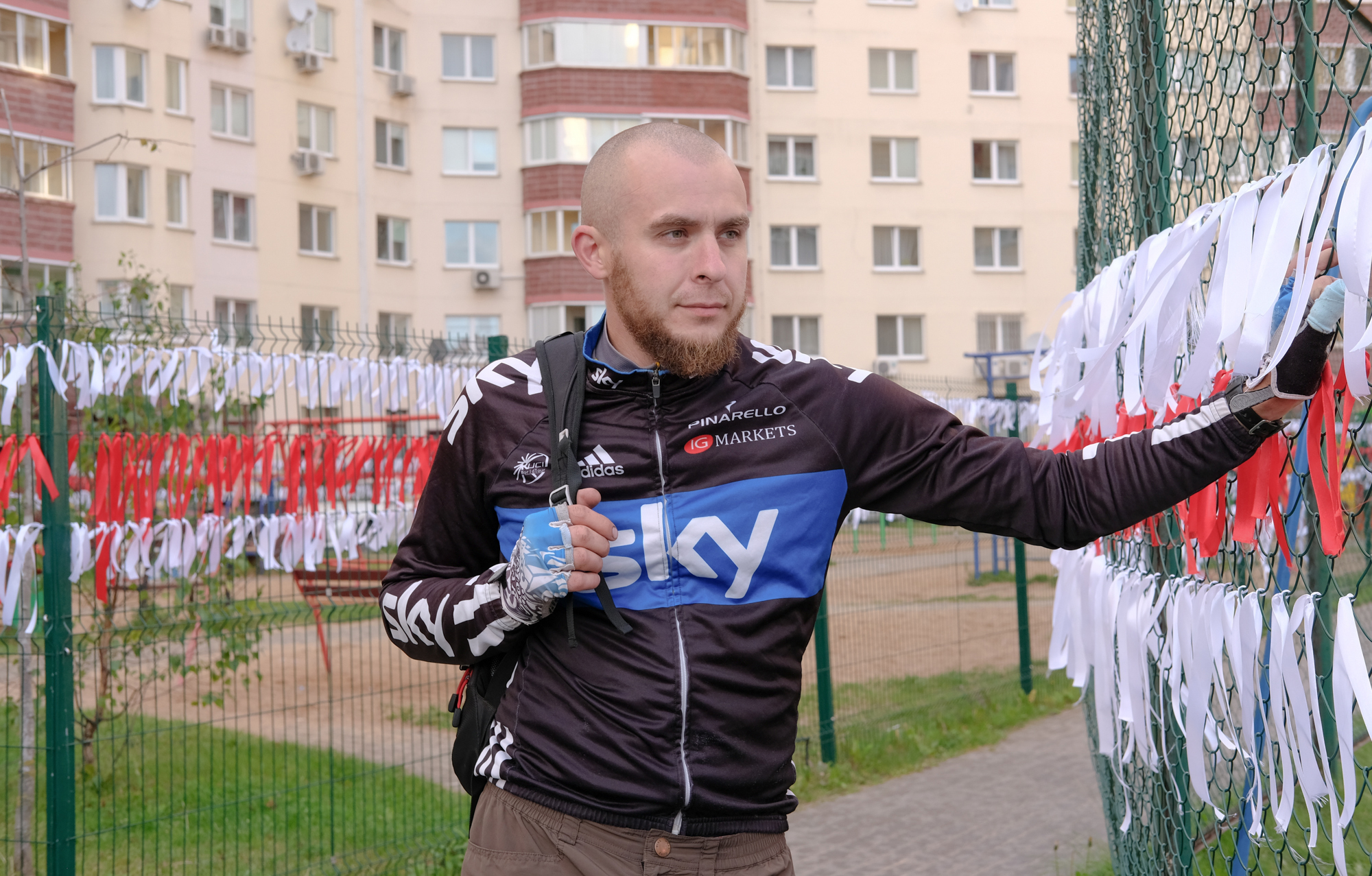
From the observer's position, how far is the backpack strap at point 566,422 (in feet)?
8.31

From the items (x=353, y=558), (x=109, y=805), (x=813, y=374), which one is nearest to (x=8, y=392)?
(x=353, y=558)

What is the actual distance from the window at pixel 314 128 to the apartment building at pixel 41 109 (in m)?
6.01

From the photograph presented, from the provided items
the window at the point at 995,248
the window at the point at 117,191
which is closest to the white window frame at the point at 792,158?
the window at the point at 995,248

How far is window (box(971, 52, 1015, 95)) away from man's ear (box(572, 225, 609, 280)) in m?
42.2

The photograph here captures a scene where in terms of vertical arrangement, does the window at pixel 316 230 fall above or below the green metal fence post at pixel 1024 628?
above

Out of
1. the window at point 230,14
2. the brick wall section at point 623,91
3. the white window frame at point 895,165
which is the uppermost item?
the window at point 230,14

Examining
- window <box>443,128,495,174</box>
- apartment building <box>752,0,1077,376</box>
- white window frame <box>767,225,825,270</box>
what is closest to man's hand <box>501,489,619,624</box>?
window <box>443,128,495,174</box>

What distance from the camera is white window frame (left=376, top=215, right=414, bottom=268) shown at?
37.9 meters

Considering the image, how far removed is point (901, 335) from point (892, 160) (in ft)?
17.6

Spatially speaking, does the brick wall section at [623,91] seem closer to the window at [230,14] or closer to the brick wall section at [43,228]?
the window at [230,14]

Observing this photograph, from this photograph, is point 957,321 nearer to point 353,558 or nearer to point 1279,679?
point 353,558

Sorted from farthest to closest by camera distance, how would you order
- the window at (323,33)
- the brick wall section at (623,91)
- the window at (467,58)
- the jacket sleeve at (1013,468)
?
the window at (467,58)
the brick wall section at (623,91)
the window at (323,33)
the jacket sleeve at (1013,468)

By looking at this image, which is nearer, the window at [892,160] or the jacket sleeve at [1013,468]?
the jacket sleeve at [1013,468]

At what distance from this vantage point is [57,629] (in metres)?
5.22
